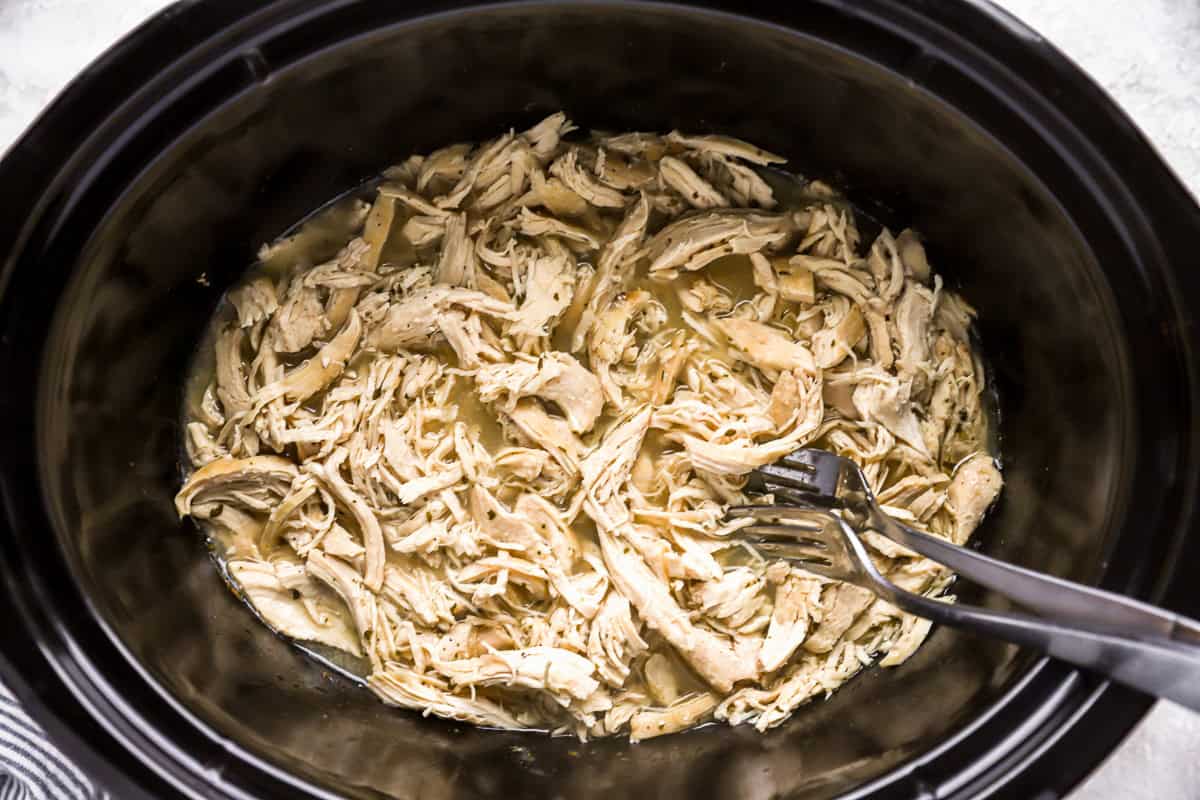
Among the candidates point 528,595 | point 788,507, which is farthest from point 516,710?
point 788,507

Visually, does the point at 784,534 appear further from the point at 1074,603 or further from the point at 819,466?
the point at 1074,603

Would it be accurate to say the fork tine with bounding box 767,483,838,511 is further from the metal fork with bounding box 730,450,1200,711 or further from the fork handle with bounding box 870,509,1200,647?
the fork handle with bounding box 870,509,1200,647

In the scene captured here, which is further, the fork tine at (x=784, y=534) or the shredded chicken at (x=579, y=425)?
the shredded chicken at (x=579, y=425)

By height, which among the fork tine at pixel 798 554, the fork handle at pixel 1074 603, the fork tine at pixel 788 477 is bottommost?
the fork handle at pixel 1074 603

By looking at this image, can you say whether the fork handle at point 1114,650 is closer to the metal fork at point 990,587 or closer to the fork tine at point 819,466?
the metal fork at point 990,587

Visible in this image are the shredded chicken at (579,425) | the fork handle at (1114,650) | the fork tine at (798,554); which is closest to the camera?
the fork handle at (1114,650)

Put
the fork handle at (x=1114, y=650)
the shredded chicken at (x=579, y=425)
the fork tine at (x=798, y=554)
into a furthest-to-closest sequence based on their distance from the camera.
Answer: the shredded chicken at (x=579, y=425), the fork tine at (x=798, y=554), the fork handle at (x=1114, y=650)

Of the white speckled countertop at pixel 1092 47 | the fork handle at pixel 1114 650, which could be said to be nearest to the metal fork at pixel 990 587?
the fork handle at pixel 1114 650

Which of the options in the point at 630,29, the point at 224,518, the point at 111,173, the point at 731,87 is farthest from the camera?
the point at 224,518

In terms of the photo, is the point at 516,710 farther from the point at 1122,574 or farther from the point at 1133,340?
the point at 1133,340
